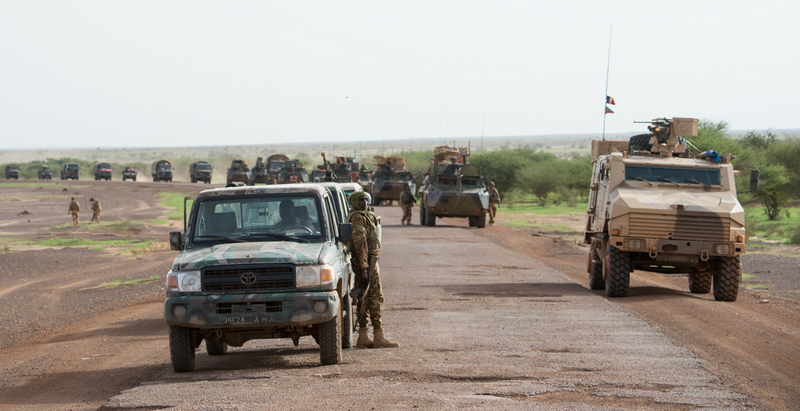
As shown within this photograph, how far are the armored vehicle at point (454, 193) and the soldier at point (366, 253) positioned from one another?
18.9 meters

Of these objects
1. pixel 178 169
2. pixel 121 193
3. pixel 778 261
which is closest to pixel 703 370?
pixel 778 261

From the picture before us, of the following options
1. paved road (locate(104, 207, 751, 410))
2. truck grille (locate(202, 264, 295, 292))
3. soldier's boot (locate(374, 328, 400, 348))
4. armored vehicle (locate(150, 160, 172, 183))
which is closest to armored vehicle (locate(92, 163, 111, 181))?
armored vehicle (locate(150, 160, 172, 183))

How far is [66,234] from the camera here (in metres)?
27.4


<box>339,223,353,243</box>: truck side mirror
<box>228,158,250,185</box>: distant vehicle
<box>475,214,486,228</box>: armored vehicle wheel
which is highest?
<box>339,223,353,243</box>: truck side mirror

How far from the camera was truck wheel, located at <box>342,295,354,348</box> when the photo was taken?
830 centimetres

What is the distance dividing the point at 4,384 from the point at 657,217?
9186mm

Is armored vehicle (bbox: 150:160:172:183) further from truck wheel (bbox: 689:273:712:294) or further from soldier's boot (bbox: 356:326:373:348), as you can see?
soldier's boot (bbox: 356:326:373:348)

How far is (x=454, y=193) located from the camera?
→ 89.9 feet

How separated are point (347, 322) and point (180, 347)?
1.80 metres

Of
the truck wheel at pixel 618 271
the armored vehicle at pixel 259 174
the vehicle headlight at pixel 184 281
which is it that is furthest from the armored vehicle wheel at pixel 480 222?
the armored vehicle at pixel 259 174

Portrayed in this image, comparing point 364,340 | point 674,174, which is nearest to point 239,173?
point 674,174

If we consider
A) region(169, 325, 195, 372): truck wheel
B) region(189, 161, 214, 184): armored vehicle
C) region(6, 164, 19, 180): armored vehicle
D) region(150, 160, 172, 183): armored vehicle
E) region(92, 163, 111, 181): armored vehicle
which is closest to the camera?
region(169, 325, 195, 372): truck wheel

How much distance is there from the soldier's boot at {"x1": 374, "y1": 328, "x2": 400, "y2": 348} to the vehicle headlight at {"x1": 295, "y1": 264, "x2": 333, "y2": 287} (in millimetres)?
1529

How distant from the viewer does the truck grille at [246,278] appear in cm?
717
